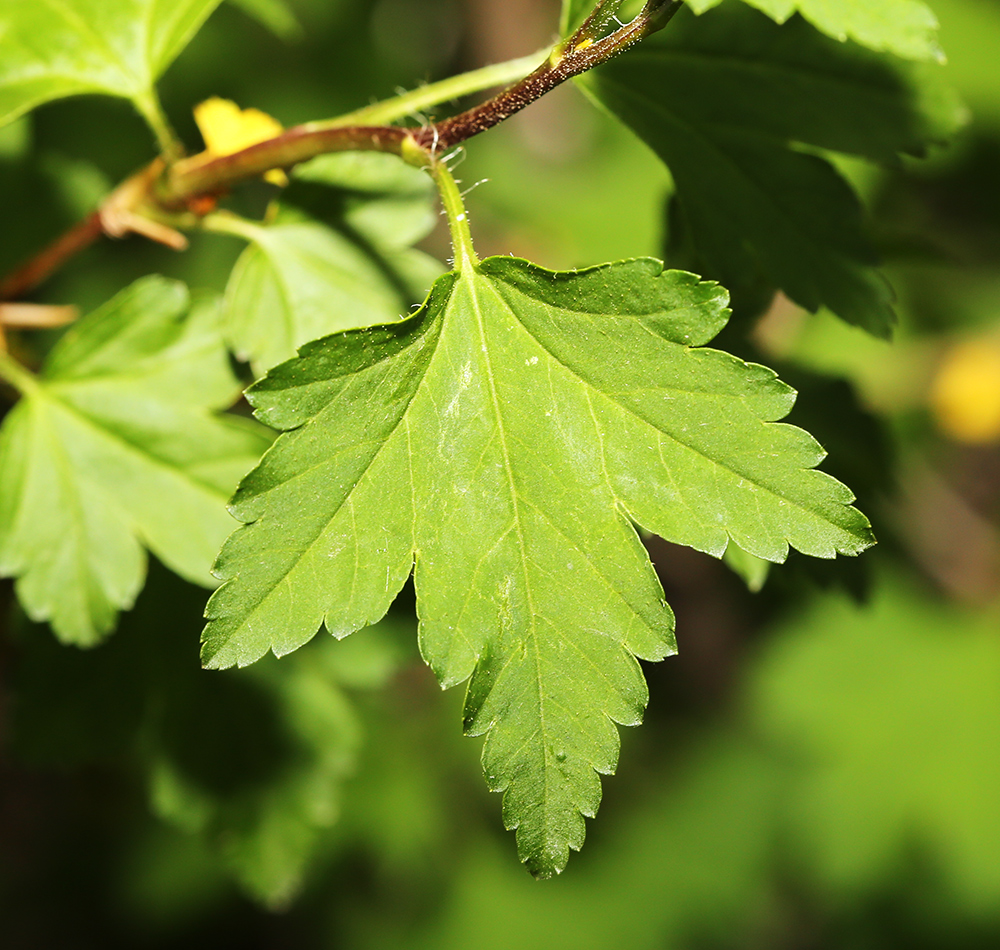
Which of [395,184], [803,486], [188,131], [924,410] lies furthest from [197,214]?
[924,410]

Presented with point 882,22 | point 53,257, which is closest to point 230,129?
point 53,257

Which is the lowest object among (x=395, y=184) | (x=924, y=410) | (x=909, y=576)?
(x=909, y=576)

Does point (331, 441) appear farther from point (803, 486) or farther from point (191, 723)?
point (191, 723)

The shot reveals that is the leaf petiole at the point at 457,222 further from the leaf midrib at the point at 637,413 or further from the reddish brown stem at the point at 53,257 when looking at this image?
the reddish brown stem at the point at 53,257

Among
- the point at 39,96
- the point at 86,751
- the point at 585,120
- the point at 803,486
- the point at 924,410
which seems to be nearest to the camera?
the point at 803,486

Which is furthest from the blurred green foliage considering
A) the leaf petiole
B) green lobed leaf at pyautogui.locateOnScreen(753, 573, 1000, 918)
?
the leaf petiole

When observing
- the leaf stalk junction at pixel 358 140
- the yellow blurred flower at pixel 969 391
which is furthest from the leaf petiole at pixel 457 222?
the yellow blurred flower at pixel 969 391

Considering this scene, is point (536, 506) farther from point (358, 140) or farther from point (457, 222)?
point (358, 140)
